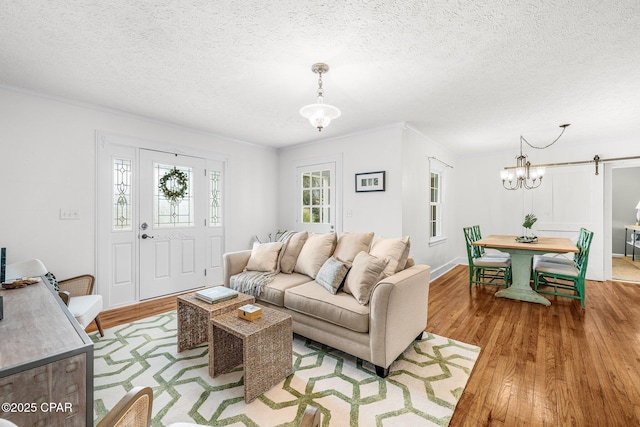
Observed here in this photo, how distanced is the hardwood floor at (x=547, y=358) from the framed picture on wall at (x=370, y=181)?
1740 millimetres

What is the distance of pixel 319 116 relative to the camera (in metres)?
2.33

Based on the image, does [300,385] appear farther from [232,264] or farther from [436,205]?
[436,205]

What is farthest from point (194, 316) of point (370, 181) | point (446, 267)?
point (446, 267)

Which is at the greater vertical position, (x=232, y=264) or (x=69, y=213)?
(x=69, y=213)

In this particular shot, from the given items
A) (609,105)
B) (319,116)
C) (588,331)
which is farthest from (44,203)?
(609,105)

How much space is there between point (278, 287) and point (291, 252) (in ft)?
1.93

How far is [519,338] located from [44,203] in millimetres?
4944

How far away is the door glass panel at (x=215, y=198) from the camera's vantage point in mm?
4434

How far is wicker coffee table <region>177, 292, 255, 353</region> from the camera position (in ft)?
7.36

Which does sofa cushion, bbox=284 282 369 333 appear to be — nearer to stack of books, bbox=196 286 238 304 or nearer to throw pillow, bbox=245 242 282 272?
stack of books, bbox=196 286 238 304

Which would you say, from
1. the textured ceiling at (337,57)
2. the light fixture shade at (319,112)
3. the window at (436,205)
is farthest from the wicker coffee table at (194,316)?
the window at (436,205)

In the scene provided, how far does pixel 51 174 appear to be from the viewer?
9.85 feet

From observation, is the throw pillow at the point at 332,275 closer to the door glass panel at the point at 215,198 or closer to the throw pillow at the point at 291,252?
the throw pillow at the point at 291,252

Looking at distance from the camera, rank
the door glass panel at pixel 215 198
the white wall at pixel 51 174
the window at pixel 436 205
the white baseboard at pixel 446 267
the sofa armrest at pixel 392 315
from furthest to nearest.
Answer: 1. the window at pixel 436 205
2. the white baseboard at pixel 446 267
3. the door glass panel at pixel 215 198
4. the white wall at pixel 51 174
5. the sofa armrest at pixel 392 315
